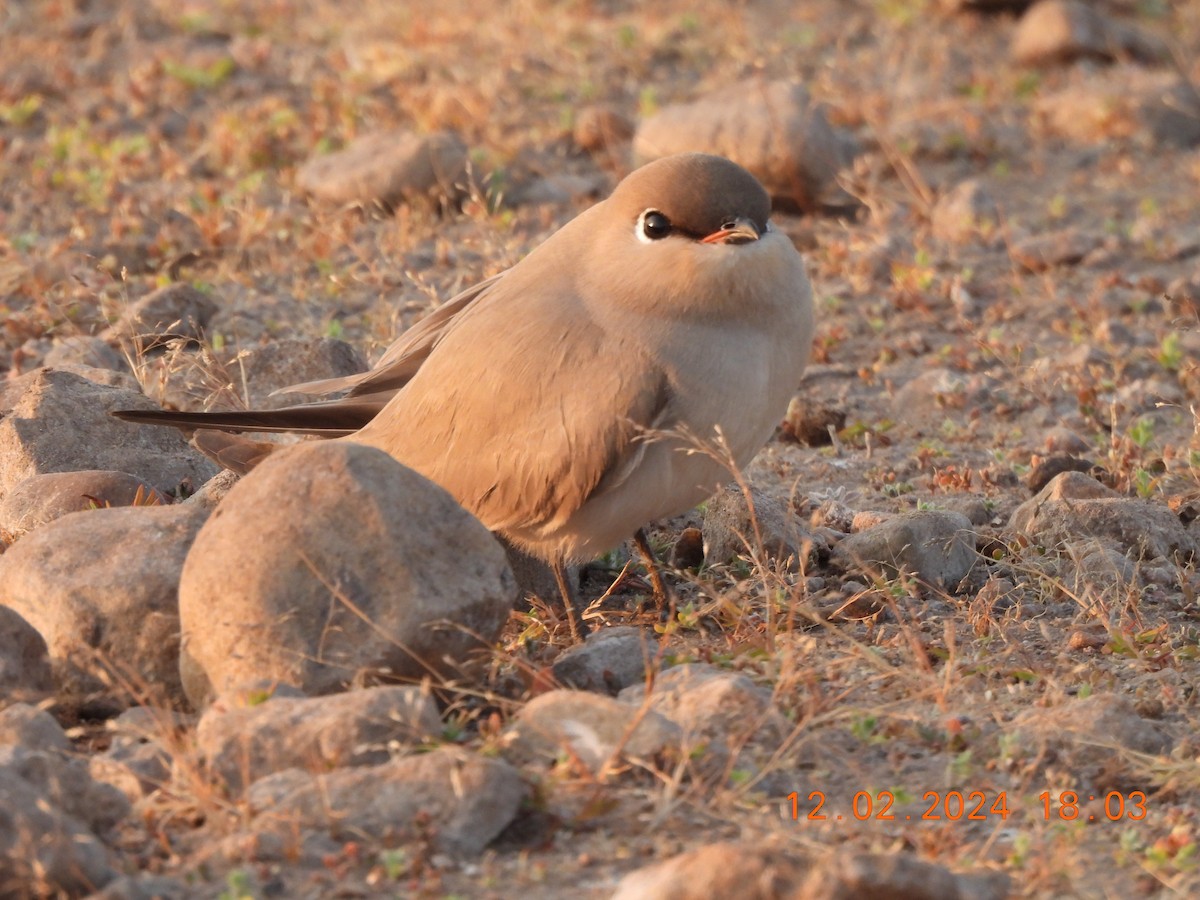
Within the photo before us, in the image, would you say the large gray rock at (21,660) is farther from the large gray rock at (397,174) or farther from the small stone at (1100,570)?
the large gray rock at (397,174)

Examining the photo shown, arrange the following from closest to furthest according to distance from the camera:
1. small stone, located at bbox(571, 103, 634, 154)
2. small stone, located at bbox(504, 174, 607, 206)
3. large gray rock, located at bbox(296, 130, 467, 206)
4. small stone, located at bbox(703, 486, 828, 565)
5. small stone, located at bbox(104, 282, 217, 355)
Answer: small stone, located at bbox(703, 486, 828, 565) → small stone, located at bbox(104, 282, 217, 355) → large gray rock, located at bbox(296, 130, 467, 206) → small stone, located at bbox(504, 174, 607, 206) → small stone, located at bbox(571, 103, 634, 154)

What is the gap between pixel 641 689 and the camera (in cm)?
400

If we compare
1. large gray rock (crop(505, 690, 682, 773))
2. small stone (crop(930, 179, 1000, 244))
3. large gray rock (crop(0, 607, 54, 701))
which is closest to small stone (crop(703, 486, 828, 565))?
large gray rock (crop(505, 690, 682, 773))

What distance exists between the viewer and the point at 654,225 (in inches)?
186

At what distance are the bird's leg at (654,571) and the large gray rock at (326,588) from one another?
44.3 inches

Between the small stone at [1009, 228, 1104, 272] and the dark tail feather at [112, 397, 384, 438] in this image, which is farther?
the small stone at [1009, 228, 1104, 272]

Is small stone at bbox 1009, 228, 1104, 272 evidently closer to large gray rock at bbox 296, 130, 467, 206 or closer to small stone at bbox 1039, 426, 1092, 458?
small stone at bbox 1039, 426, 1092, 458

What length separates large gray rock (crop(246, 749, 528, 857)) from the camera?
11.1 feet

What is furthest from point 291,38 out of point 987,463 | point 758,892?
point 758,892

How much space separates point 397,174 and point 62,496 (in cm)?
352

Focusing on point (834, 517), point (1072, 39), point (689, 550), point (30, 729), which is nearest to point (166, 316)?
point (689, 550)

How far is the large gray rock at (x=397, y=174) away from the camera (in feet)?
26.6

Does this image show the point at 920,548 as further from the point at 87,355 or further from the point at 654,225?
the point at 87,355

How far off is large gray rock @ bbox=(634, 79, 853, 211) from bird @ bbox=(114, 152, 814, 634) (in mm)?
3609
